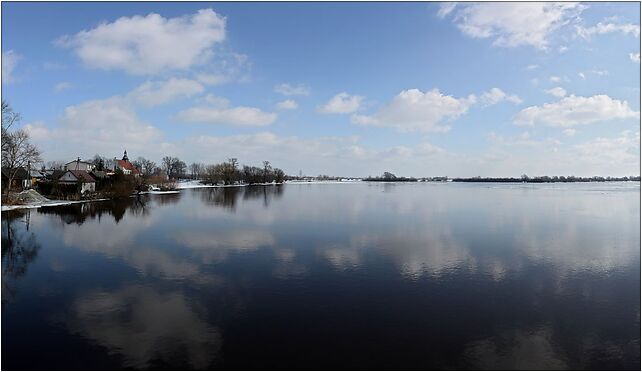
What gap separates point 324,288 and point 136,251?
940cm

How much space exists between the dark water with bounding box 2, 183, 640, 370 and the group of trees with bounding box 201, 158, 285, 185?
278 ft

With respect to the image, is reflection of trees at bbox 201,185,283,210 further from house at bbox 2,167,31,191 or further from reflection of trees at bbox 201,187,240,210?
house at bbox 2,167,31,191

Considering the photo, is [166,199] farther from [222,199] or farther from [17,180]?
[17,180]

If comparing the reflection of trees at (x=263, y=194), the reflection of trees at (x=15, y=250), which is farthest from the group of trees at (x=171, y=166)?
the reflection of trees at (x=15, y=250)

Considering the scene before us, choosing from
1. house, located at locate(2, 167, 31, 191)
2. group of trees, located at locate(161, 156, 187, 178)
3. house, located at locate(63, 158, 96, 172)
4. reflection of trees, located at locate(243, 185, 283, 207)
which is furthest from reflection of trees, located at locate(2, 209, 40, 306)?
group of trees, located at locate(161, 156, 187, 178)

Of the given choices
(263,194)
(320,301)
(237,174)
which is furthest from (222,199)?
(237,174)

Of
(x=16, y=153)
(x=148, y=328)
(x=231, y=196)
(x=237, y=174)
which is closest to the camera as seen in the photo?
(x=148, y=328)

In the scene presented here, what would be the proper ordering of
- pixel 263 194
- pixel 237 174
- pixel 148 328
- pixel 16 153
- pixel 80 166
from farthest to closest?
pixel 237 174
pixel 80 166
pixel 263 194
pixel 16 153
pixel 148 328

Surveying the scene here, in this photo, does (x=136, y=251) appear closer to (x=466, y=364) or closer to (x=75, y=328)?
(x=75, y=328)

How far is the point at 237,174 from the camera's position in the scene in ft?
368

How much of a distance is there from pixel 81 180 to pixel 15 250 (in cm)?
3465

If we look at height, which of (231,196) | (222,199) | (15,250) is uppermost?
(231,196)

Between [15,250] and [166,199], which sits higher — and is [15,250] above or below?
below

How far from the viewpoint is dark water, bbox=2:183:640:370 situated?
716 centimetres
